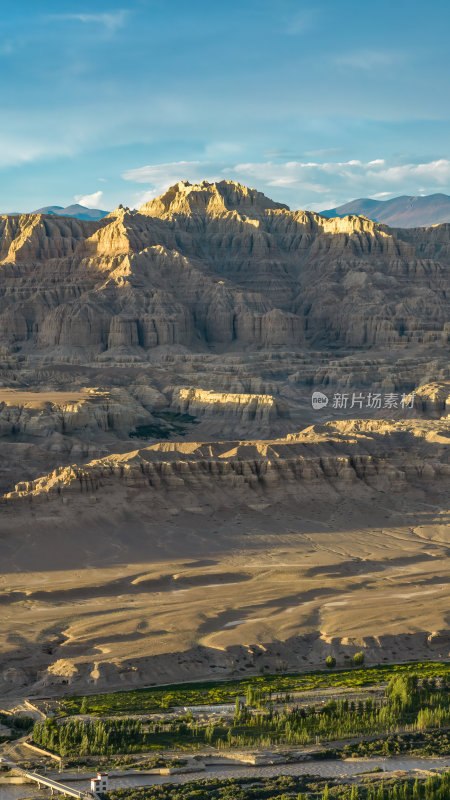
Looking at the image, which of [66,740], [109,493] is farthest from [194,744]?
[109,493]

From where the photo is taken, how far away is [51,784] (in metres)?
34.1

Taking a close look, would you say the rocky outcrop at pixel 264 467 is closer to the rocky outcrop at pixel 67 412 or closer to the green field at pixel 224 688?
the green field at pixel 224 688

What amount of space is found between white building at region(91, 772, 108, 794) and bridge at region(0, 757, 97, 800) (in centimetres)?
20

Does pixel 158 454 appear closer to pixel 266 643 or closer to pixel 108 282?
pixel 266 643

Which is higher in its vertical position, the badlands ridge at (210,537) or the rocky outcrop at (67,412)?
the rocky outcrop at (67,412)

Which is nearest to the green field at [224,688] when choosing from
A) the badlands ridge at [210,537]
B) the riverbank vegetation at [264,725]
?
the riverbank vegetation at [264,725]

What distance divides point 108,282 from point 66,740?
165m

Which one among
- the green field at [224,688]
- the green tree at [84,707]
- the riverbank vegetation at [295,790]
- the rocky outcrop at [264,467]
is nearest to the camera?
the riverbank vegetation at [295,790]

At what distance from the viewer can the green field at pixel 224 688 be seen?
41.9 meters

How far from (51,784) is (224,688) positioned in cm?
1197

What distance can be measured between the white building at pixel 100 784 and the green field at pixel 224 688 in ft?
22.3

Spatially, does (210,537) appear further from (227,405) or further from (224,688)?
(227,405)

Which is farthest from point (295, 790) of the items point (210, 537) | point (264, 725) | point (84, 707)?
point (210, 537)

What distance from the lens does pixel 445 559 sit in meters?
68.1
